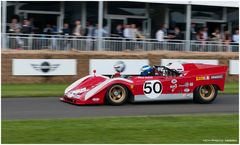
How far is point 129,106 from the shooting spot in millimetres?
13141

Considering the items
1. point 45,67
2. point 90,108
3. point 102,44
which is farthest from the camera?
point 102,44

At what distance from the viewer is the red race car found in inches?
513

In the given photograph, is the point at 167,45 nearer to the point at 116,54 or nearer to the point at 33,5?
the point at 116,54

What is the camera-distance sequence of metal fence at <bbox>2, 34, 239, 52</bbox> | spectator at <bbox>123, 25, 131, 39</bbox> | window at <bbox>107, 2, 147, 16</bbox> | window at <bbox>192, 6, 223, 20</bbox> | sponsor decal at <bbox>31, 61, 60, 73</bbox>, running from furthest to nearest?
window at <bbox>192, 6, 223, 20</bbox> → window at <bbox>107, 2, 147, 16</bbox> → spectator at <bbox>123, 25, 131, 39</bbox> → metal fence at <bbox>2, 34, 239, 52</bbox> → sponsor decal at <bbox>31, 61, 60, 73</bbox>

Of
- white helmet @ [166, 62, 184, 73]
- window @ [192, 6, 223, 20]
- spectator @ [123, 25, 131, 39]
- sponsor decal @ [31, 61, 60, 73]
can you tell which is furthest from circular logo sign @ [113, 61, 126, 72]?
window @ [192, 6, 223, 20]

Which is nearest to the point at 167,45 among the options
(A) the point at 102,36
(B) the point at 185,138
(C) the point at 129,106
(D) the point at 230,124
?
(A) the point at 102,36

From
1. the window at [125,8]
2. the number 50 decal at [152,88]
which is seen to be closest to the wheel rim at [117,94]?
the number 50 decal at [152,88]

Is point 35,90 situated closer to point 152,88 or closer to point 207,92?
point 152,88

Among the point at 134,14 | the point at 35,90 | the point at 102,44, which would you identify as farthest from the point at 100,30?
the point at 134,14

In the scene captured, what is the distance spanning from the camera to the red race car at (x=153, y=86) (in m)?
13.0

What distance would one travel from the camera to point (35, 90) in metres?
16.0

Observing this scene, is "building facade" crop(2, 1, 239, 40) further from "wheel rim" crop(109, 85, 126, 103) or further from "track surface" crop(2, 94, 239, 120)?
"wheel rim" crop(109, 85, 126, 103)

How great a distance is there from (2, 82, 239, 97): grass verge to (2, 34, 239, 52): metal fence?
2.75m

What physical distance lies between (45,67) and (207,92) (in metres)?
6.29
